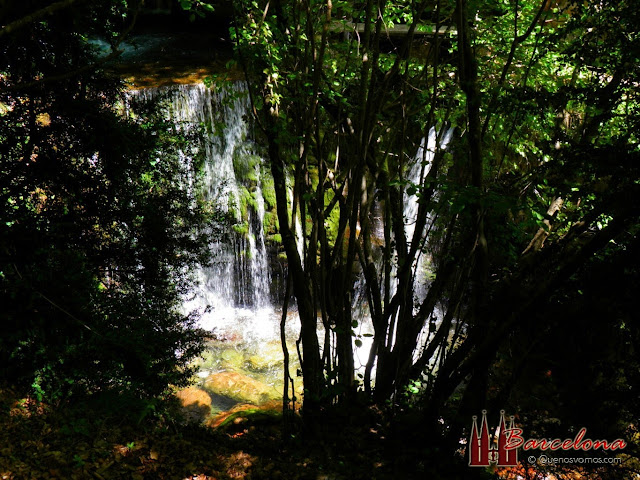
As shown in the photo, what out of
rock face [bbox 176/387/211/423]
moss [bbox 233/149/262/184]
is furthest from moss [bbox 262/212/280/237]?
rock face [bbox 176/387/211/423]

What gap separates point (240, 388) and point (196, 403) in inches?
34.6

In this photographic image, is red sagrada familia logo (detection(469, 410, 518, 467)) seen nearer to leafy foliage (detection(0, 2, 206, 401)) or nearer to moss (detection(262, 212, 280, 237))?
leafy foliage (detection(0, 2, 206, 401))

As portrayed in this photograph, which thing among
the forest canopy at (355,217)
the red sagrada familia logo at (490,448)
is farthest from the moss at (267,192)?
the red sagrada familia logo at (490,448)

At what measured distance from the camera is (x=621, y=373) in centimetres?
291

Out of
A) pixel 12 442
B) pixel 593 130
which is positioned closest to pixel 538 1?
pixel 593 130

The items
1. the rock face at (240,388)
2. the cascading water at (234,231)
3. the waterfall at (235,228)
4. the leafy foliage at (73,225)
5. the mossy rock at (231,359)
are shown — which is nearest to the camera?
the leafy foliage at (73,225)

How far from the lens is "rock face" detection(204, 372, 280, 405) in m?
7.63

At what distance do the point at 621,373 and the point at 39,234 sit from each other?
4776 millimetres

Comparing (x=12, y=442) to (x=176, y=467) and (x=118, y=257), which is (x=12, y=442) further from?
(x=118, y=257)

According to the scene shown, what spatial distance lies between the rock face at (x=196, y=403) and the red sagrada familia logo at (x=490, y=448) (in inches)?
175

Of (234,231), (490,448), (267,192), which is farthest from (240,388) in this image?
(490,448)

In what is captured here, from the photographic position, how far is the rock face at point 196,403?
6934 mm

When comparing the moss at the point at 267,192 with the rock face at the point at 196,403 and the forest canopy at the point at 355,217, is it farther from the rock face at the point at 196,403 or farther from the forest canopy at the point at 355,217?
the forest canopy at the point at 355,217

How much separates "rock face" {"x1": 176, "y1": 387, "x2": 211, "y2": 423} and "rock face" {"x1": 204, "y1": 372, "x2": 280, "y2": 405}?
1.05ft
